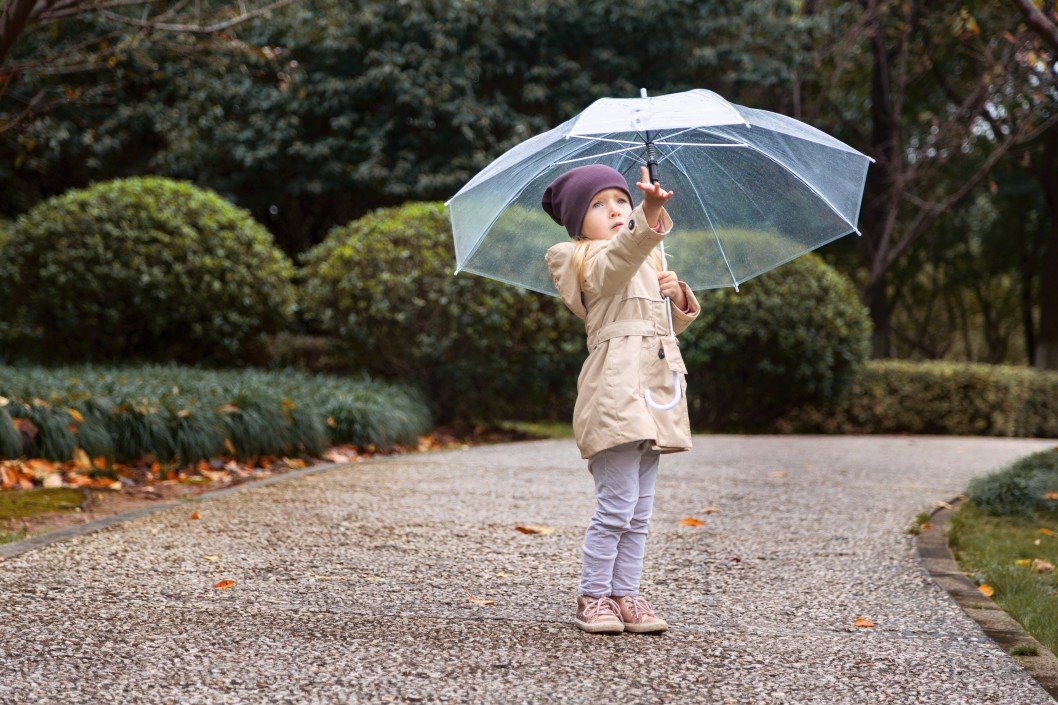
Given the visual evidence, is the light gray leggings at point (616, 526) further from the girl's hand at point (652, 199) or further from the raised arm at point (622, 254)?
the girl's hand at point (652, 199)

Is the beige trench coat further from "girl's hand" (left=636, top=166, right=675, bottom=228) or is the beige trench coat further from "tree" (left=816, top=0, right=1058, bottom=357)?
"tree" (left=816, top=0, right=1058, bottom=357)

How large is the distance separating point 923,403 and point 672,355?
34.5ft

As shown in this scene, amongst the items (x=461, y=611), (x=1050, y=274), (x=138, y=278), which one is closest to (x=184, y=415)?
(x=138, y=278)

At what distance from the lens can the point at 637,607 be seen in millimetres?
2979

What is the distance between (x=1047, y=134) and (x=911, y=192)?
263 cm

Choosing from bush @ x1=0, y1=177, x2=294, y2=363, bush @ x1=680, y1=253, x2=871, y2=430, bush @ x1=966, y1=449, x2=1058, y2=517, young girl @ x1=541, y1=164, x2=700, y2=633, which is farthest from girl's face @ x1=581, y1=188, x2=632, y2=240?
bush @ x1=680, y1=253, x2=871, y2=430

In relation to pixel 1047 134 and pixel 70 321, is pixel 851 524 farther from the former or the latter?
pixel 1047 134

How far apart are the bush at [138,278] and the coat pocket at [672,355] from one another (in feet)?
21.3

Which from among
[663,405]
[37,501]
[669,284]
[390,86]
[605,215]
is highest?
[390,86]

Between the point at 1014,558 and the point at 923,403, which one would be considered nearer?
the point at 1014,558

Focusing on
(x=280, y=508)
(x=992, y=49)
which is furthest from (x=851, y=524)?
(x=992, y=49)

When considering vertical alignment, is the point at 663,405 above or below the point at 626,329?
below

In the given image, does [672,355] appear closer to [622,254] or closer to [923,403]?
[622,254]

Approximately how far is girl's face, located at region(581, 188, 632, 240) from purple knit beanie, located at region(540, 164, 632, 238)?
0.02 metres
